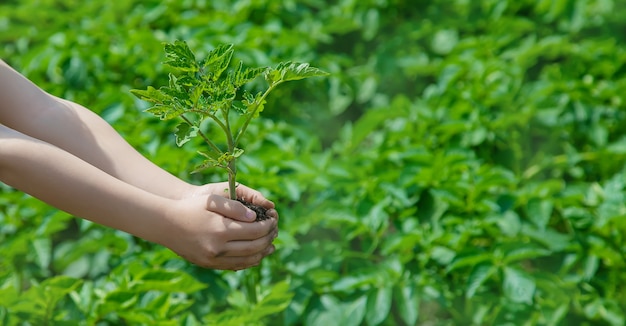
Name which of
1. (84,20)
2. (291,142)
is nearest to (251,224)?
(291,142)

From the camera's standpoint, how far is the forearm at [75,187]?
3.83ft

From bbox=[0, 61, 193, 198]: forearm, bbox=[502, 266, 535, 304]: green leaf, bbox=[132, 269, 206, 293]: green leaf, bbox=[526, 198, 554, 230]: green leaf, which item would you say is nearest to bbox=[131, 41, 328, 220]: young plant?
bbox=[0, 61, 193, 198]: forearm

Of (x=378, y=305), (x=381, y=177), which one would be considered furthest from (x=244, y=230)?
(x=381, y=177)

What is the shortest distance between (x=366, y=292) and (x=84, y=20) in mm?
1772

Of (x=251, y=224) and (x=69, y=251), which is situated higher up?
(x=251, y=224)

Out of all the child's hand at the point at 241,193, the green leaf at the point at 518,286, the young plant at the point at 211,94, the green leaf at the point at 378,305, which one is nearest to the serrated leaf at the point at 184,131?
the young plant at the point at 211,94

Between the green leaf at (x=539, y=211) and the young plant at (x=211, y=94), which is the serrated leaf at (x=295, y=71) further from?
the green leaf at (x=539, y=211)

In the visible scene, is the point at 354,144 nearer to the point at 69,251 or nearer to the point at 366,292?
the point at 366,292

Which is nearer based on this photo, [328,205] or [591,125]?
[328,205]

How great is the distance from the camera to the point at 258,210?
4.11ft

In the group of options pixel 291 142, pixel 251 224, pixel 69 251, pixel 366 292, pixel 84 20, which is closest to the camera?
pixel 251 224

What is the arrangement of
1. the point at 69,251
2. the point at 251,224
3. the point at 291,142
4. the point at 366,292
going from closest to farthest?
the point at 251,224, the point at 366,292, the point at 69,251, the point at 291,142

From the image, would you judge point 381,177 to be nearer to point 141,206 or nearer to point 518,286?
point 518,286

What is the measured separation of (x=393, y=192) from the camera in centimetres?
213
